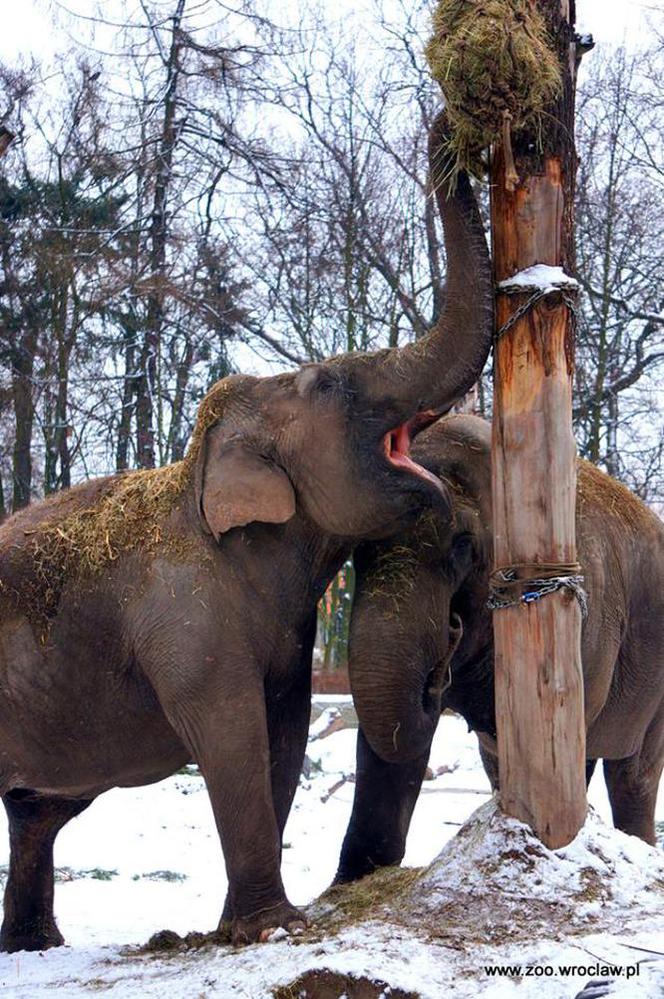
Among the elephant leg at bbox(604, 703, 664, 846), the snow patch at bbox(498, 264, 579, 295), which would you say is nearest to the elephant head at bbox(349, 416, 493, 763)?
the snow patch at bbox(498, 264, 579, 295)

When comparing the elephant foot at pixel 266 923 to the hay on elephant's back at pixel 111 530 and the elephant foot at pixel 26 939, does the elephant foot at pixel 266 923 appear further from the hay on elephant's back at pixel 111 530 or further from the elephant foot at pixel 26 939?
the elephant foot at pixel 26 939

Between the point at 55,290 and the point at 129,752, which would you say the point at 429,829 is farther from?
the point at 55,290

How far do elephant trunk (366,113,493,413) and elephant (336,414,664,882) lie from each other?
2.10ft

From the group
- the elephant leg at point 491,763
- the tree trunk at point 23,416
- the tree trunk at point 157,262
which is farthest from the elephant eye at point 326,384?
the tree trunk at point 23,416

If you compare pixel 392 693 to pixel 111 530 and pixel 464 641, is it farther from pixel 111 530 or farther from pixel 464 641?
pixel 111 530

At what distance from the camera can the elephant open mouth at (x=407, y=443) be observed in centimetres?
616

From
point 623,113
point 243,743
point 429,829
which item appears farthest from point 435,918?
point 623,113

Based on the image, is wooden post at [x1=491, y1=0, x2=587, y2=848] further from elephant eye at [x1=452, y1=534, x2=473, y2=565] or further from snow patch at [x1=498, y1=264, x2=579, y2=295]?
elephant eye at [x1=452, y1=534, x2=473, y2=565]

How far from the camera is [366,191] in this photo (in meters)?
19.5

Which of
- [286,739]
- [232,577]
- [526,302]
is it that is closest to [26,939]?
[286,739]

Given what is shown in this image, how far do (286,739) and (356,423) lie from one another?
164 cm

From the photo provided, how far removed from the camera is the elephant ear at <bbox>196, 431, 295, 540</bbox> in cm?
612

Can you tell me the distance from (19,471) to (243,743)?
13.9 m

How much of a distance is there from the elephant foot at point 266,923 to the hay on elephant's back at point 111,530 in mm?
1630
